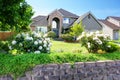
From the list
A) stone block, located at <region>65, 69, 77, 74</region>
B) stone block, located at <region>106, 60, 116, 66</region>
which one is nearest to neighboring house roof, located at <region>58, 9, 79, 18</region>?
stone block, located at <region>106, 60, 116, 66</region>

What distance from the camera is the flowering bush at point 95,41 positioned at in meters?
9.02

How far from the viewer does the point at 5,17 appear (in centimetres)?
1091

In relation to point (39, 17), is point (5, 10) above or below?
below

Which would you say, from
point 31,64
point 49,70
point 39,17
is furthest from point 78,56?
point 39,17

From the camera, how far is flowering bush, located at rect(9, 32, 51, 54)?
8.70 meters

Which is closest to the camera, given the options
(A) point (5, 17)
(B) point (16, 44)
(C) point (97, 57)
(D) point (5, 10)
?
(C) point (97, 57)

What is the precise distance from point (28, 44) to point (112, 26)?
43189 millimetres

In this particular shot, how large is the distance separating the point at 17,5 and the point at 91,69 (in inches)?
191

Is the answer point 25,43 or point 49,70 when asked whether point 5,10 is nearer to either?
point 25,43

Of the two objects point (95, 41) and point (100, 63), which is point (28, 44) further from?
point (100, 63)

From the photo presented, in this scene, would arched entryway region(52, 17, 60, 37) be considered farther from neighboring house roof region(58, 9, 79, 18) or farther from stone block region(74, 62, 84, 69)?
stone block region(74, 62, 84, 69)

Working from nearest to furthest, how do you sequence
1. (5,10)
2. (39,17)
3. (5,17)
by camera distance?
(5,10)
(5,17)
(39,17)

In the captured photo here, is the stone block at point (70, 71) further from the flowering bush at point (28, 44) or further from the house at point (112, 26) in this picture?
the house at point (112, 26)

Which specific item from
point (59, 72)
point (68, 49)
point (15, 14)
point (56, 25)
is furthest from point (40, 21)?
point (59, 72)
